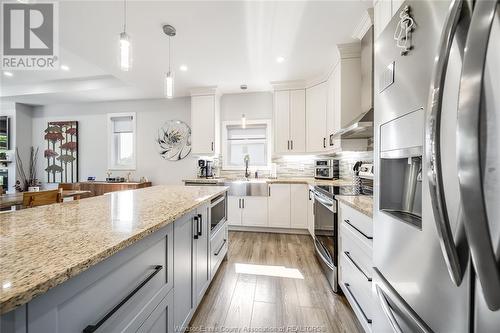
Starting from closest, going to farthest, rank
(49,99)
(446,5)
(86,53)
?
(446,5) → (86,53) → (49,99)

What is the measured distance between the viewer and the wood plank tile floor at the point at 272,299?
4.65 feet

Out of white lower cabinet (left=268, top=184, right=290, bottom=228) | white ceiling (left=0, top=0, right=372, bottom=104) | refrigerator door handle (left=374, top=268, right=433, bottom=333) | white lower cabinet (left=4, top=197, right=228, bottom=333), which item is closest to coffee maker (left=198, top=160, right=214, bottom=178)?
white lower cabinet (left=268, top=184, right=290, bottom=228)

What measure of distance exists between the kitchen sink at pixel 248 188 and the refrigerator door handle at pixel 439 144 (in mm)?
2837

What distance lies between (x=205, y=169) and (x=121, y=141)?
92.7 inches

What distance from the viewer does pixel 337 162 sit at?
3.34m

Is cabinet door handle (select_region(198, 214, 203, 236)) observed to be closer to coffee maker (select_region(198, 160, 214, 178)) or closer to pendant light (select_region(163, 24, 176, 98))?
pendant light (select_region(163, 24, 176, 98))

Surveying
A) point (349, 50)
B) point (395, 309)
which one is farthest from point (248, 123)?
point (395, 309)

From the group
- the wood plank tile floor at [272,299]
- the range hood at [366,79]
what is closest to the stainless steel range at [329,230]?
the wood plank tile floor at [272,299]

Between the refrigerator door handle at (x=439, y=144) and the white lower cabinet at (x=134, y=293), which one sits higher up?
the refrigerator door handle at (x=439, y=144)

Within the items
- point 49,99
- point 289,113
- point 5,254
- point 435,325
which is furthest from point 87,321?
point 49,99

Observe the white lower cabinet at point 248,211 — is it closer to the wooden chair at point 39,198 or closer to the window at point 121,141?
the wooden chair at point 39,198

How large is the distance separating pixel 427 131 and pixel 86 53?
3.59 meters

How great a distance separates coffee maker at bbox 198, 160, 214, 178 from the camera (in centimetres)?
388

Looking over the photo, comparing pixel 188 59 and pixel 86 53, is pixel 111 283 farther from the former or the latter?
pixel 86 53
